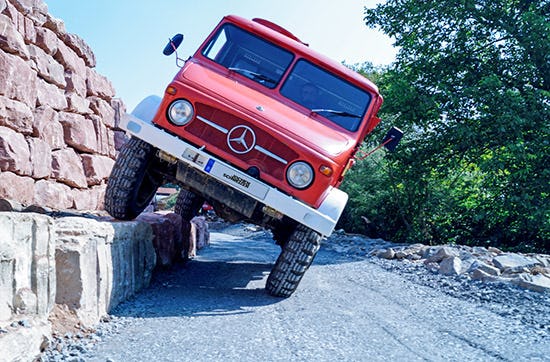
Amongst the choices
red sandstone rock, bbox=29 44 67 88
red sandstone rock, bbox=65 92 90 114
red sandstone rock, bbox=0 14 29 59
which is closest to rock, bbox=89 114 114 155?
red sandstone rock, bbox=65 92 90 114

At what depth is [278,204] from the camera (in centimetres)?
496

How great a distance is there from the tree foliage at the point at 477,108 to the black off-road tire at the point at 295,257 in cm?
746

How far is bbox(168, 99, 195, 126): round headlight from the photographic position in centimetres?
519

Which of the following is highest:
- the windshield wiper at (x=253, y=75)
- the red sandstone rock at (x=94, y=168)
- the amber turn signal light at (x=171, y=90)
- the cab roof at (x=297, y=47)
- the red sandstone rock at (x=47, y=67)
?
the cab roof at (x=297, y=47)

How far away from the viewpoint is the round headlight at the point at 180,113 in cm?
519

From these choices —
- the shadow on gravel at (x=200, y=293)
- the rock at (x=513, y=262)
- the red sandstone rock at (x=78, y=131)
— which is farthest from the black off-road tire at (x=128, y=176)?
the rock at (x=513, y=262)

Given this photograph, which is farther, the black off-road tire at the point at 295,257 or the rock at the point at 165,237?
the rock at the point at 165,237

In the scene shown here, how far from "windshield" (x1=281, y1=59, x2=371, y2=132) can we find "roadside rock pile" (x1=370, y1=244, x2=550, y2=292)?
2.82 meters

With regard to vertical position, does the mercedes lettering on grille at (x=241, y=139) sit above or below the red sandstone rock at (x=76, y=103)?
above

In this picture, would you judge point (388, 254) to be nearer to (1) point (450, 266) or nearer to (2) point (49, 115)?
(1) point (450, 266)

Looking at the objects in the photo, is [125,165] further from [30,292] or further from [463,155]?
A: [463,155]

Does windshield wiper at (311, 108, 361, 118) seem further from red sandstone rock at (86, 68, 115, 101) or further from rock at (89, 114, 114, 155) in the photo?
red sandstone rock at (86, 68, 115, 101)

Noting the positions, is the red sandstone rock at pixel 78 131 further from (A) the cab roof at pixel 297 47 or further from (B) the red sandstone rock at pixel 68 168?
(A) the cab roof at pixel 297 47

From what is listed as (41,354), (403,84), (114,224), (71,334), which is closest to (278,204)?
(114,224)
